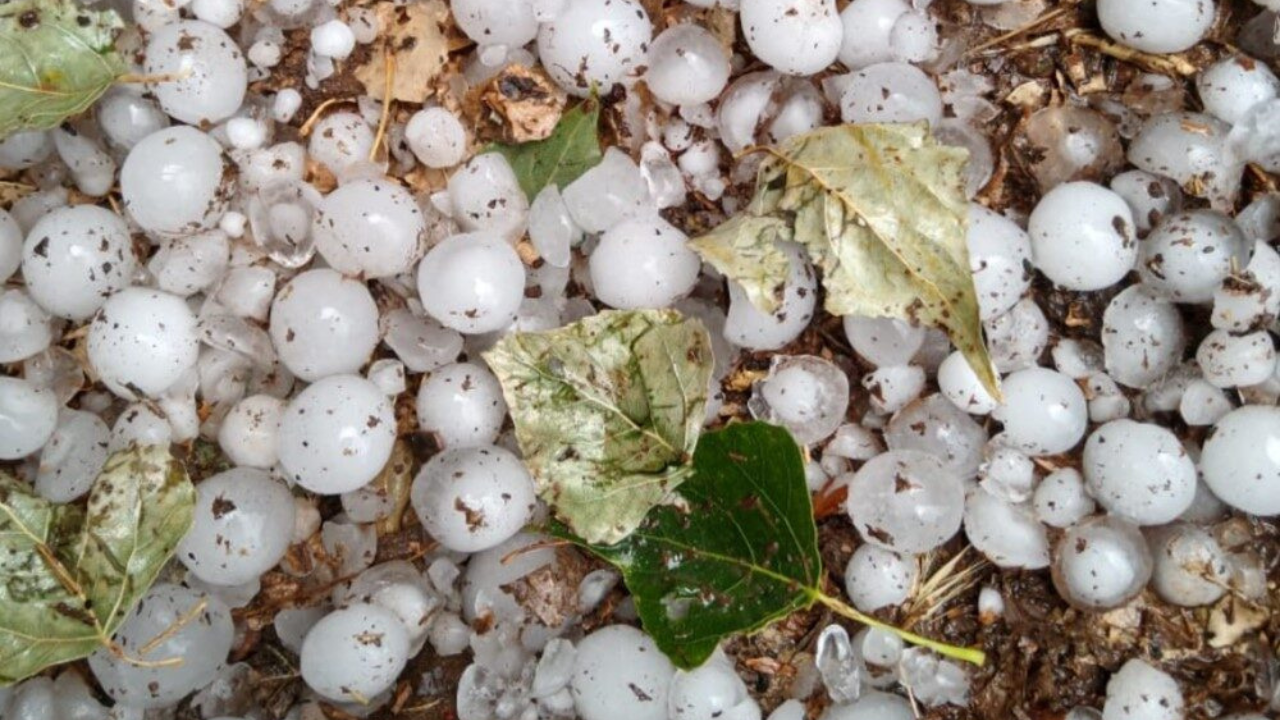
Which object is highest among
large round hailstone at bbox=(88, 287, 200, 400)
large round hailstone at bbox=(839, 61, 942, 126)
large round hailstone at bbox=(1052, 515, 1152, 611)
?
large round hailstone at bbox=(839, 61, 942, 126)

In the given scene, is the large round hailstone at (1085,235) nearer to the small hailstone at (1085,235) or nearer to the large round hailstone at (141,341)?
the small hailstone at (1085,235)

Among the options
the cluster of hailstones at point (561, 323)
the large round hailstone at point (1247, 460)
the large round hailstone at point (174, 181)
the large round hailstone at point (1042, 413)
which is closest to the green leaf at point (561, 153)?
the cluster of hailstones at point (561, 323)

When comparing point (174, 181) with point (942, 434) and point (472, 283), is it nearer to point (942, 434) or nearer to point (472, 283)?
point (472, 283)

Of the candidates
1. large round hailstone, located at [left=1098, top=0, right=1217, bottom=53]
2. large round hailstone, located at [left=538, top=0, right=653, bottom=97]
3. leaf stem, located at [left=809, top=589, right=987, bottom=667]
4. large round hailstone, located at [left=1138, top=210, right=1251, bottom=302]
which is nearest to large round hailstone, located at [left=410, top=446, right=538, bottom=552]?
leaf stem, located at [left=809, top=589, right=987, bottom=667]

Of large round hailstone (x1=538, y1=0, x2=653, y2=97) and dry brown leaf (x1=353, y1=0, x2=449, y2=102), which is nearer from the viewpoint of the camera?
large round hailstone (x1=538, y1=0, x2=653, y2=97)

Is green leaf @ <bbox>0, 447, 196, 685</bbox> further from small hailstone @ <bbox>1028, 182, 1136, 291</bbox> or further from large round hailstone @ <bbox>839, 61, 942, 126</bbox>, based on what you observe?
small hailstone @ <bbox>1028, 182, 1136, 291</bbox>

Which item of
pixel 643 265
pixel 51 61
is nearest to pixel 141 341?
pixel 51 61
